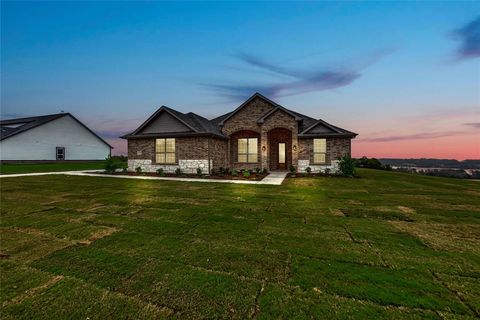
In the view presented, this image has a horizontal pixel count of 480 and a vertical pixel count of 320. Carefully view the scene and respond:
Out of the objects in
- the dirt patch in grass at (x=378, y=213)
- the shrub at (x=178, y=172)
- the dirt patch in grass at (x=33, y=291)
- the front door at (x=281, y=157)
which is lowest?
the dirt patch in grass at (x=33, y=291)

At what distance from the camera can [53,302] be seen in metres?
2.50

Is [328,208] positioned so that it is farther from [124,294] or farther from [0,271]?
[0,271]

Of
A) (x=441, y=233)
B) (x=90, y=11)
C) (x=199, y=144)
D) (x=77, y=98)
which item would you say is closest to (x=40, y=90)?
(x=77, y=98)

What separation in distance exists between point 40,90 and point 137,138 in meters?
24.8

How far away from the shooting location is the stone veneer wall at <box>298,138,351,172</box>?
57.1 ft

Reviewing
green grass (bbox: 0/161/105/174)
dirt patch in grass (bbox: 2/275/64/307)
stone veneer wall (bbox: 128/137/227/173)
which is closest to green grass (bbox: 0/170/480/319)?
dirt patch in grass (bbox: 2/275/64/307)

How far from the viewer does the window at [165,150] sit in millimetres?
18750

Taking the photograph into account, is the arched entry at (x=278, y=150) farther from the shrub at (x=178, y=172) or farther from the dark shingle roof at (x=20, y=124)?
the dark shingle roof at (x=20, y=124)

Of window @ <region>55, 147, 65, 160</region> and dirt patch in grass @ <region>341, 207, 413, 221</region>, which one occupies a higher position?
window @ <region>55, 147, 65, 160</region>

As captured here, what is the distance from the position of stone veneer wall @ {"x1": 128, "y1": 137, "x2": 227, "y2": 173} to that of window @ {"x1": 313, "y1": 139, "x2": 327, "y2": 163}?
27.9 feet

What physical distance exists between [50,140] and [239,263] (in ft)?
132

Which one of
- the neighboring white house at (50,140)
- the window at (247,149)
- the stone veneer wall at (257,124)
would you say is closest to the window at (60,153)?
the neighboring white house at (50,140)

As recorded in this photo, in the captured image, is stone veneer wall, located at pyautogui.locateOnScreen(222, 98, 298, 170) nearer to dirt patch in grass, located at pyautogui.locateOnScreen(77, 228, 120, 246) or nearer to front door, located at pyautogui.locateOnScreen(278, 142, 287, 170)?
front door, located at pyautogui.locateOnScreen(278, 142, 287, 170)

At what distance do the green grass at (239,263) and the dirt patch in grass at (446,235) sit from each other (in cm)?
4
